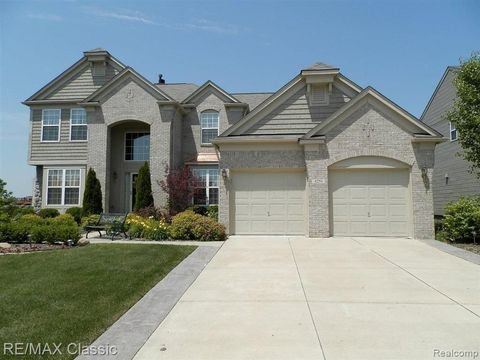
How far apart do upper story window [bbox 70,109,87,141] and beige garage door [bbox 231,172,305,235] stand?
12.2 metres

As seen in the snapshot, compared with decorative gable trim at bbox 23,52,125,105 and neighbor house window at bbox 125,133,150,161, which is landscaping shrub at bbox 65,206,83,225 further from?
decorative gable trim at bbox 23,52,125,105

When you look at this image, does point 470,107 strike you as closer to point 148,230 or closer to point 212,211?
point 212,211

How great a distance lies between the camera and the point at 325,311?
231 inches

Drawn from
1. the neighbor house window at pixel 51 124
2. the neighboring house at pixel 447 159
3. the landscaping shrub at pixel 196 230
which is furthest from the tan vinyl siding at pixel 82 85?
the neighboring house at pixel 447 159

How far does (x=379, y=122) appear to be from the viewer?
1425 centimetres

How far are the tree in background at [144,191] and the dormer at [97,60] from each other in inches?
313

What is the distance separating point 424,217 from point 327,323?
10.3 m

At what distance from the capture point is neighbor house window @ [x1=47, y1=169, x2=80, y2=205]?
21.8 meters

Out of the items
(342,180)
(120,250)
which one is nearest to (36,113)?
(120,250)

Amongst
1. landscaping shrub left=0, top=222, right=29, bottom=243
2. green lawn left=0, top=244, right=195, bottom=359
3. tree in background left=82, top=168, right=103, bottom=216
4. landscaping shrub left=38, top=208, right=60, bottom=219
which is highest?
tree in background left=82, top=168, right=103, bottom=216

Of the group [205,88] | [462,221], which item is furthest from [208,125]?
[462,221]

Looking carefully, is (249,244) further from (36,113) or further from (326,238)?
(36,113)

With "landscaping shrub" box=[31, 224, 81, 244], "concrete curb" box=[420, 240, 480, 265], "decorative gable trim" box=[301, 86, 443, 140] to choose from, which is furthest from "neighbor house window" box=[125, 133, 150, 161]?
"concrete curb" box=[420, 240, 480, 265]

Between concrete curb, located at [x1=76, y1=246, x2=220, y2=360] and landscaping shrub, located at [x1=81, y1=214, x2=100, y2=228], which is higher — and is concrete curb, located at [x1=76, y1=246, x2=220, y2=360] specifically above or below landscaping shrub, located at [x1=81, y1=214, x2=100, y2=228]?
below
